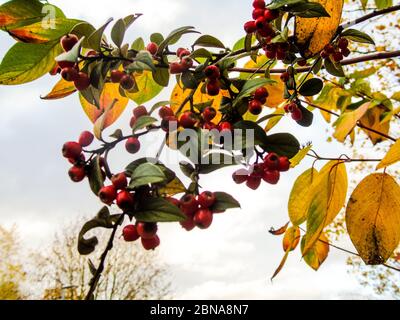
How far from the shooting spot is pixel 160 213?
1.76ft

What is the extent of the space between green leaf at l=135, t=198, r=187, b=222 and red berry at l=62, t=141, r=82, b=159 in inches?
7.3

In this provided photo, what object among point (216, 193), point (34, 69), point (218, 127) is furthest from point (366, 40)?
point (34, 69)

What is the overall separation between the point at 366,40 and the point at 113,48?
0.64 metres

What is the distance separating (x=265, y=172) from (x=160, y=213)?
29 centimetres

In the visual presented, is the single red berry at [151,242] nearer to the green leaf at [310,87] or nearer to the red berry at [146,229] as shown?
the red berry at [146,229]

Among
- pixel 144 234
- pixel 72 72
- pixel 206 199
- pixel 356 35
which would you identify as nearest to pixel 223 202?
pixel 206 199

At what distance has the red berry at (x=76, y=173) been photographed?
641 millimetres

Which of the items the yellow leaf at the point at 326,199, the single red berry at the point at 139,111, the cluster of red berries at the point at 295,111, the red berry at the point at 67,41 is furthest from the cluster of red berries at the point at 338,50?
the red berry at the point at 67,41

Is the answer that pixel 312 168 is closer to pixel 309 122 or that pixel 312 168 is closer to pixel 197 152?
pixel 309 122

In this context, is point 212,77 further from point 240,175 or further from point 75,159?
point 75,159

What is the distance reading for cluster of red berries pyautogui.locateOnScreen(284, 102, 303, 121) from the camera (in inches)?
35.5

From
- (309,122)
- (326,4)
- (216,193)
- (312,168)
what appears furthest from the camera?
(312,168)

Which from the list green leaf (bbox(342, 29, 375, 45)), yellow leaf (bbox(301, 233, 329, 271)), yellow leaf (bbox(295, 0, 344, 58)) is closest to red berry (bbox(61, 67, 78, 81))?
yellow leaf (bbox(295, 0, 344, 58))
